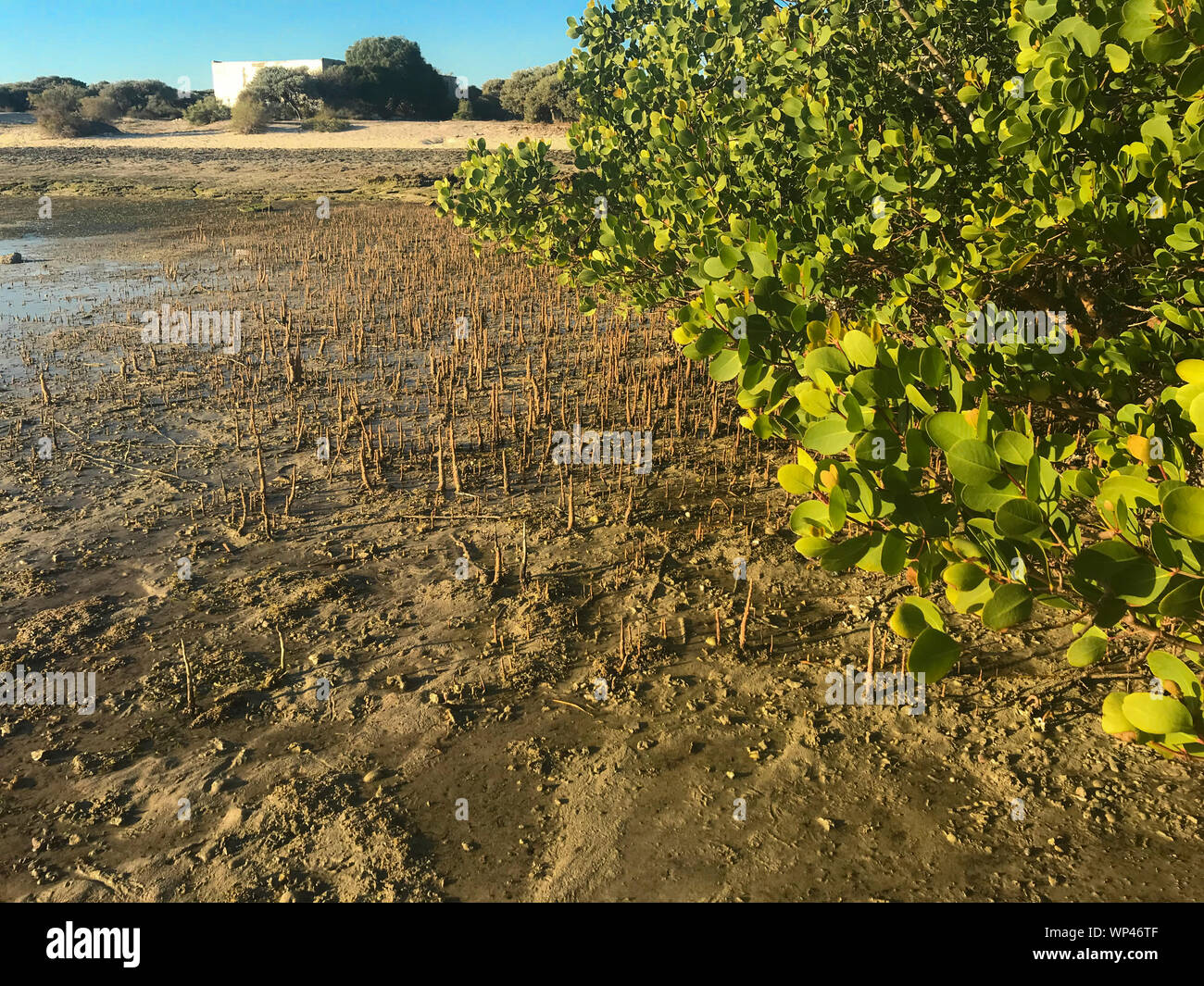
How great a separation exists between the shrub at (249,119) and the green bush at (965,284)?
103 feet

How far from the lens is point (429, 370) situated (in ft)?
25.1

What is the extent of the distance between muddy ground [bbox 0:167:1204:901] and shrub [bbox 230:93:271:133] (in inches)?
1164

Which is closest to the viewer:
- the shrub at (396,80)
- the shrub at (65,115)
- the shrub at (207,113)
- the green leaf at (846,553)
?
the green leaf at (846,553)

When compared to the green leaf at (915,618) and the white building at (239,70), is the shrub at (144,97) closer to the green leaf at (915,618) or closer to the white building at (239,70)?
the white building at (239,70)

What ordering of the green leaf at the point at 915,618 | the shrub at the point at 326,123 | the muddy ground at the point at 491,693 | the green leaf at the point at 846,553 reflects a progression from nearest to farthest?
the green leaf at the point at 915,618 < the green leaf at the point at 846,553 < the muddy ground at the point at 491,693 < the shrub at the point at 326,123

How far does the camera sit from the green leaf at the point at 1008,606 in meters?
1.55

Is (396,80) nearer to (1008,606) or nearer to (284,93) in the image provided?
(284,93)

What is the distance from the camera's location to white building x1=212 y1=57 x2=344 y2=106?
37.6m

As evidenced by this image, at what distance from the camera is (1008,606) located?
1.57 meters

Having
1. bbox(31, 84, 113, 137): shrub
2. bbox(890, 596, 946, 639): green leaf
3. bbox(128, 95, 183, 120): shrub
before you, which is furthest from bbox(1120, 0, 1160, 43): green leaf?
bbox(128, 95, 183, 120): shrub

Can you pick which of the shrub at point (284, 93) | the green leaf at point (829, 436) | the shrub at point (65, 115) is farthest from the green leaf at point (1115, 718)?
the shrub at point (284, 93)

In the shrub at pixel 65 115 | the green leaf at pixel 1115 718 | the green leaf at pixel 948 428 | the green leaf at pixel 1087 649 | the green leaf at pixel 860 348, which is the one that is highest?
the shrub at pixel 65 115

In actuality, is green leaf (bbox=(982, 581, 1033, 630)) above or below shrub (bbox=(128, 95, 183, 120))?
below

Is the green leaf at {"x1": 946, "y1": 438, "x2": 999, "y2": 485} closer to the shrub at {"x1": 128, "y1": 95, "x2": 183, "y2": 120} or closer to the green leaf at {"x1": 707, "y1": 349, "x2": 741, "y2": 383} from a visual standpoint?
the green leaf at {"x1": 707, "y1": 349, "x2": 741, "y2": 383}
